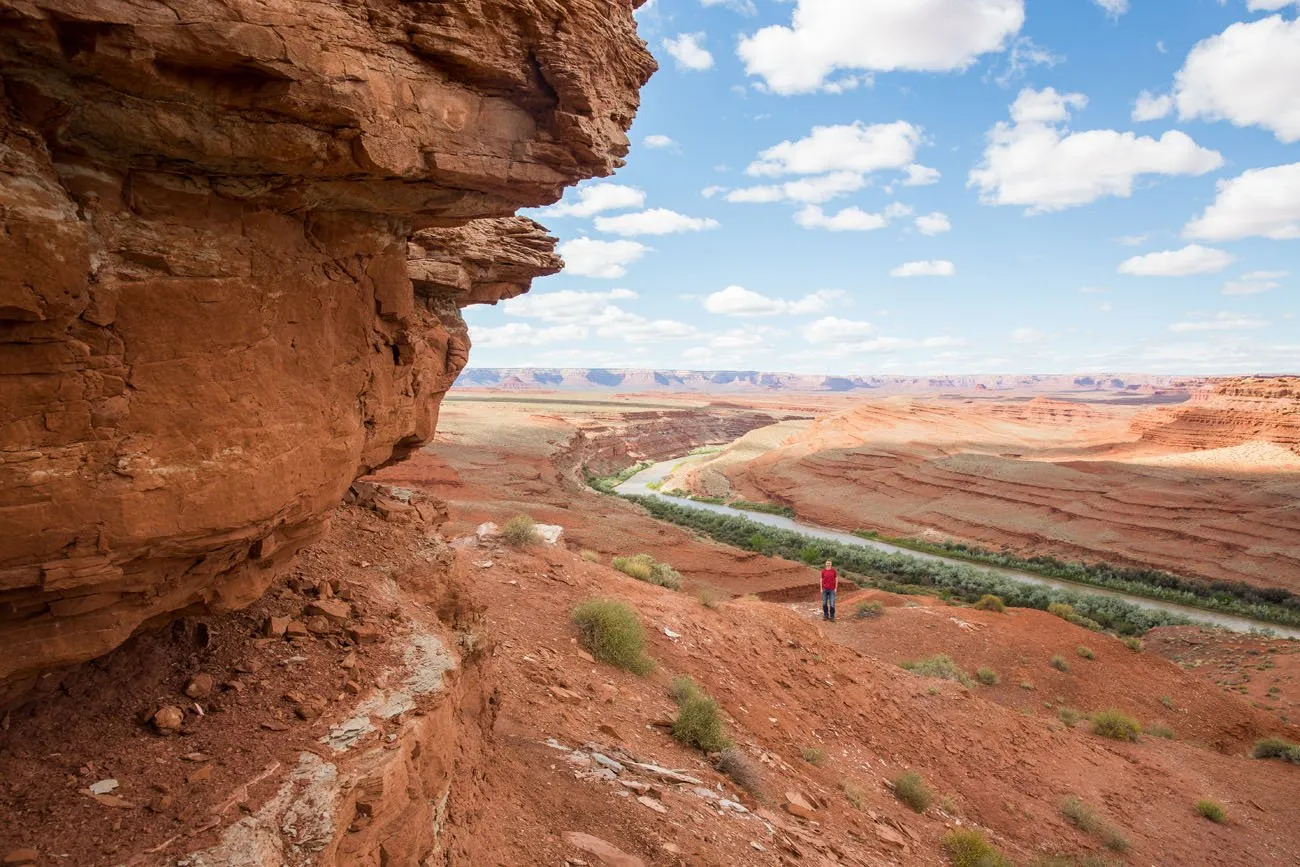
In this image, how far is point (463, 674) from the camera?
669 cm

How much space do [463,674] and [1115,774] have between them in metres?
12.1

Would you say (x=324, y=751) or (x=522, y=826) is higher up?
(x=324, y=751)

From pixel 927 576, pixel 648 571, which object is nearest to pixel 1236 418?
pixel 927 576

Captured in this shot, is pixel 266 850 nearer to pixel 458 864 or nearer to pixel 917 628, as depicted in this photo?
pixel 458 864

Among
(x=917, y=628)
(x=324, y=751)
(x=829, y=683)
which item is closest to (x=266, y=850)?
(x=324, y=751)

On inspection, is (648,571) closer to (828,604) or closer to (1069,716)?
(828,604)

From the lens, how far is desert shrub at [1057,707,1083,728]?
1462 cm

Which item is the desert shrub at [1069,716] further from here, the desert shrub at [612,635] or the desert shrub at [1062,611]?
the desert shrub at [612,635]

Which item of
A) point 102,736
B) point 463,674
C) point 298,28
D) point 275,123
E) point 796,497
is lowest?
point 796,497

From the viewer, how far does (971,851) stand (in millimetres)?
8820

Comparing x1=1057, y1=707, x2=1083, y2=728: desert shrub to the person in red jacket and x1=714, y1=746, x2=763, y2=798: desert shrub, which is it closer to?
the person in red jacket

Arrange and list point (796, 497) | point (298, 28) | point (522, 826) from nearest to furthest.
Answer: point (298, 28) → point (522, 826) → point (796, 497)

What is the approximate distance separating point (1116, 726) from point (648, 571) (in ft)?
33.6

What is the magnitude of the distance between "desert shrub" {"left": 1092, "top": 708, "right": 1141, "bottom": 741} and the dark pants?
6317 millimetres
